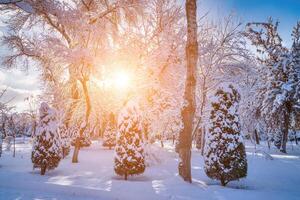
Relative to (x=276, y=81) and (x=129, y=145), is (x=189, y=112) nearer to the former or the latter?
(x=129, y=145)

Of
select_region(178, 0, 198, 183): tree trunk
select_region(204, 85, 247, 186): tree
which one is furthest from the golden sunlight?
select_region(204, 85, 247, 186): tree

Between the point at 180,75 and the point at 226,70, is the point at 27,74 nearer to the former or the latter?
the point at 180,75

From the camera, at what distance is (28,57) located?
21797 mm

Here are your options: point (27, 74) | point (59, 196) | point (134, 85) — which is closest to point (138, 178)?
point (59, 196)

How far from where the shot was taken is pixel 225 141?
400 inches

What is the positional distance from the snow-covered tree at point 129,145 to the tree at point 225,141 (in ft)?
9.24

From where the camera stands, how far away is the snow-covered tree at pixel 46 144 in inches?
478

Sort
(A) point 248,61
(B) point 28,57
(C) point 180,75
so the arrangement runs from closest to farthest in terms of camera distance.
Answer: (C) point 180,75 < (A) point 248,61 < (B) point 28,57

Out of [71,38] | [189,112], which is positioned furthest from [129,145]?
[71,38]

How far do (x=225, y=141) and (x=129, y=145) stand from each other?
12.5 ft

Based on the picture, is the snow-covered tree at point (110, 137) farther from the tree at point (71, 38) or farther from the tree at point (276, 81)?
the tree at point (276, 81)

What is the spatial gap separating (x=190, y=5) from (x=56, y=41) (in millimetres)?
8242

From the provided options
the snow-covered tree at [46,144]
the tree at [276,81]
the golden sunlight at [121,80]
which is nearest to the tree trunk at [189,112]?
the snow-covered tree at [46,144]

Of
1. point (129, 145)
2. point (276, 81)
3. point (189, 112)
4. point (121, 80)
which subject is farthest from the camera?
point (276, 81)
